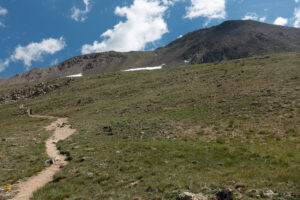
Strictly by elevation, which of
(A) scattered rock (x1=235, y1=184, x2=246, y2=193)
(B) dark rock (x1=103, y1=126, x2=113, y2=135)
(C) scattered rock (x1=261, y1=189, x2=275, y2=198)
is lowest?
(B) dark rock (x1=103, y1=126, x2=113, y2=135)

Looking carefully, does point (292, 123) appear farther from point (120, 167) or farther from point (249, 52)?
→ point (249, 52)

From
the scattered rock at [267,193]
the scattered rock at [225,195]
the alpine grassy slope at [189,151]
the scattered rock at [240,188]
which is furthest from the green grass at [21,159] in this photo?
the scattered rock at [267,193]

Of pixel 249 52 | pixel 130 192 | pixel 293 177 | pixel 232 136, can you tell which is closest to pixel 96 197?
pixel 130 192

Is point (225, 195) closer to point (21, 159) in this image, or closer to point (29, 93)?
point (21, 159)

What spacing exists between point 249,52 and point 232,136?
168342mm

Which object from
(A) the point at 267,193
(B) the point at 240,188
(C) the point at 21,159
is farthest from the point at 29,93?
(A) the point at 267,193

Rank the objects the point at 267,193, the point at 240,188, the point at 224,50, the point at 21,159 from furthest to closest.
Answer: the point at 224,50 < the point at 21,159 < the point at 240,188 < the point at 267,193

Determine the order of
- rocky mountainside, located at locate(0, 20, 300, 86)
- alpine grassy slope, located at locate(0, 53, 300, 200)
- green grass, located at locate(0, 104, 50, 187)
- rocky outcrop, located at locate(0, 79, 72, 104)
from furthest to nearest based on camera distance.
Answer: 1. rocky mountainside, located at locate(0, 20, 300, 86)
2. rocky outcrop, located at locate(0, 79, 72, 104)
3. green grass, located at locate(0, 104, 50, 187)
4. alpine grassy slope, located at locate(0, 53, 300, 200)

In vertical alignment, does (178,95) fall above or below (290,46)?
below

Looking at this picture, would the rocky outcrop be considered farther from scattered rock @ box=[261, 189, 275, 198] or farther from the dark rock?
scattered rock @ box=[261, 189, 275, 198]

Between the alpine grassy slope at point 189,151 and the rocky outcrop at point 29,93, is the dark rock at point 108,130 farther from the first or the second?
the rocky outcrop at point 29,93

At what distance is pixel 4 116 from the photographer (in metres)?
55.1

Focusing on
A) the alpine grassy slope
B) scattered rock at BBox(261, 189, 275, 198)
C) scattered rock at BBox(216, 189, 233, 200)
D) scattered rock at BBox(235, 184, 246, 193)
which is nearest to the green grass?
the alpine grassy slope

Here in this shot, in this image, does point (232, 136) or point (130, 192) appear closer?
point (130, 192)
